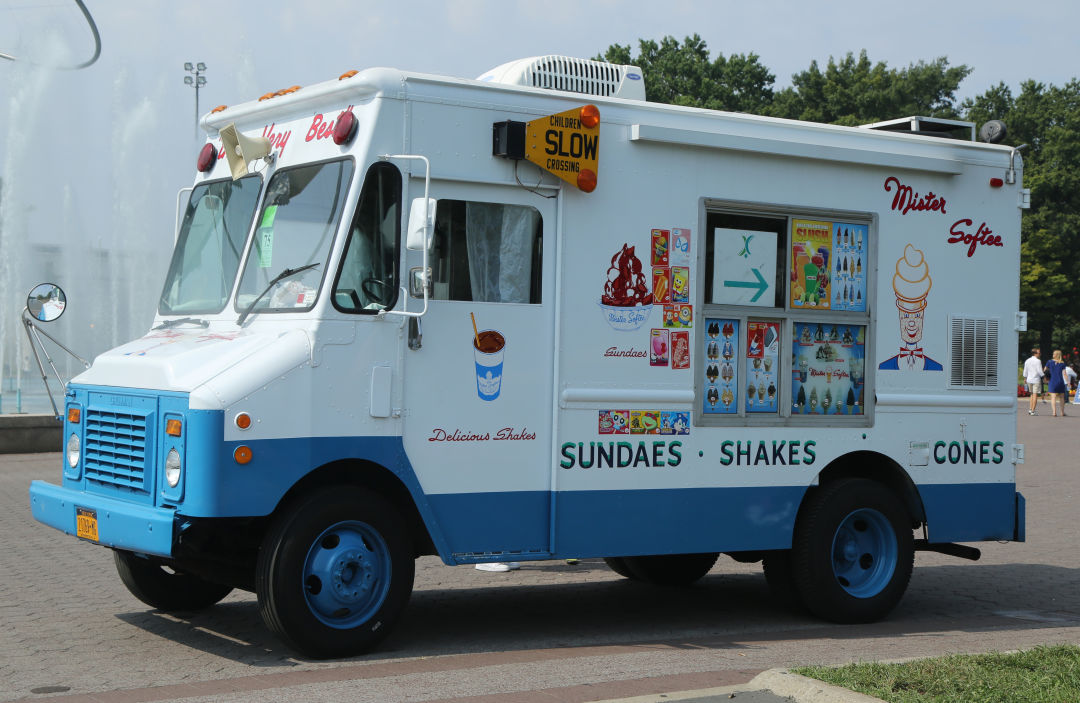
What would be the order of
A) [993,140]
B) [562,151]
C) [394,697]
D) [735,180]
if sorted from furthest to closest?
1. [993,140]
2. [735,180]
3. [562,151]
4. [394,697]

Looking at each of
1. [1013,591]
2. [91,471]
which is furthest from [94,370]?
[1013,591]

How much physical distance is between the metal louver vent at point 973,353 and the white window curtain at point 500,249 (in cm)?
332

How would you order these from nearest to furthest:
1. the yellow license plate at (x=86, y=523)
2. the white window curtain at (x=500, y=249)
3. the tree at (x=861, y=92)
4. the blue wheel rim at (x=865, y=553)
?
the yellow license plate at (x=86, y=523), the white window curtain at (x=500, y=249), the blue wheel rim at (x=865, y=553), the tree at (x=861, y=92)

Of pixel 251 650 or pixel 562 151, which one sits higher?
pixel 562 151

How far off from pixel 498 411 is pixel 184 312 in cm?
206

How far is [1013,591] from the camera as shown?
33.2 feet

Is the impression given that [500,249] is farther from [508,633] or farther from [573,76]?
[508,633]

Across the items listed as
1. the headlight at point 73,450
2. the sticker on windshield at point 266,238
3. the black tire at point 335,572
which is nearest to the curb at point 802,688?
the black tire at point 335,572

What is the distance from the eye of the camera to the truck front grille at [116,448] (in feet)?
22.6

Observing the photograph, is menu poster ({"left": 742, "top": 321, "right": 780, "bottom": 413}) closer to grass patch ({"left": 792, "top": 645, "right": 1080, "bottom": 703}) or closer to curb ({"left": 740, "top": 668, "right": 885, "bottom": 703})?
grass patch ({"left": 792, "top": 645, "right": 1080, "bottom": 703})

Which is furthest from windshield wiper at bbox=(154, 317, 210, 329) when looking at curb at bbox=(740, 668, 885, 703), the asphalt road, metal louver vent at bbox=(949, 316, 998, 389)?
metal louver vent at bbox=(949, 316, 998, 389)

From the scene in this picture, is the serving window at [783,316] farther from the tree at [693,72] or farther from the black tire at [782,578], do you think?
the tree at [693,72]

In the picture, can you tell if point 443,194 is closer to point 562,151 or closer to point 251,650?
point 562,151

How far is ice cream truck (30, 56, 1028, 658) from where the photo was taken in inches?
269
